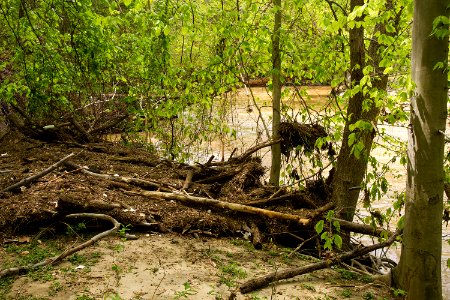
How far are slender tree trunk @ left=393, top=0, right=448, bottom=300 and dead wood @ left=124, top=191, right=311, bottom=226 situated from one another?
1.57m

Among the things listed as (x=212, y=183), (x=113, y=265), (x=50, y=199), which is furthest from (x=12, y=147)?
(x=113, y=265)

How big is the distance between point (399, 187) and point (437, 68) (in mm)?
8339

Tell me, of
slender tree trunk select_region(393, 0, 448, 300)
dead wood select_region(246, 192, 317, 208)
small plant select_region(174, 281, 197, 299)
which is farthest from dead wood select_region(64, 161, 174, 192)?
slender tree trunk select_region(393, 0, 448, 300)

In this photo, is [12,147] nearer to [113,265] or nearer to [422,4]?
[113,265]

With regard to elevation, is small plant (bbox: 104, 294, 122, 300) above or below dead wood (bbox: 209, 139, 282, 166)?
below

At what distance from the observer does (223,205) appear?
17.9 ft

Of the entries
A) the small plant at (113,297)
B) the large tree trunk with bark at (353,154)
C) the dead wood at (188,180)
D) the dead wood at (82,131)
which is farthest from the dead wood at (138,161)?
the small plant at (113,297)

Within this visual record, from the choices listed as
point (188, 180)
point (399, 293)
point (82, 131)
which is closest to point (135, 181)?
point (188, 180)

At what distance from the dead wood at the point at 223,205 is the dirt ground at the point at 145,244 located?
0.11 meters

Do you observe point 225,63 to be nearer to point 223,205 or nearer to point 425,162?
point 223,205

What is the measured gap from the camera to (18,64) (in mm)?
8141

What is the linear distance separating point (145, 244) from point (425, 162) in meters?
3.11

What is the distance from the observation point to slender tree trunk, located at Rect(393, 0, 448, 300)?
10.6 feet

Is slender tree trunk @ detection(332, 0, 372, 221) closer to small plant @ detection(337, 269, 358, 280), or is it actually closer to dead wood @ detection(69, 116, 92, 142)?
small plant @ detection(337, 269, 358, 280)
